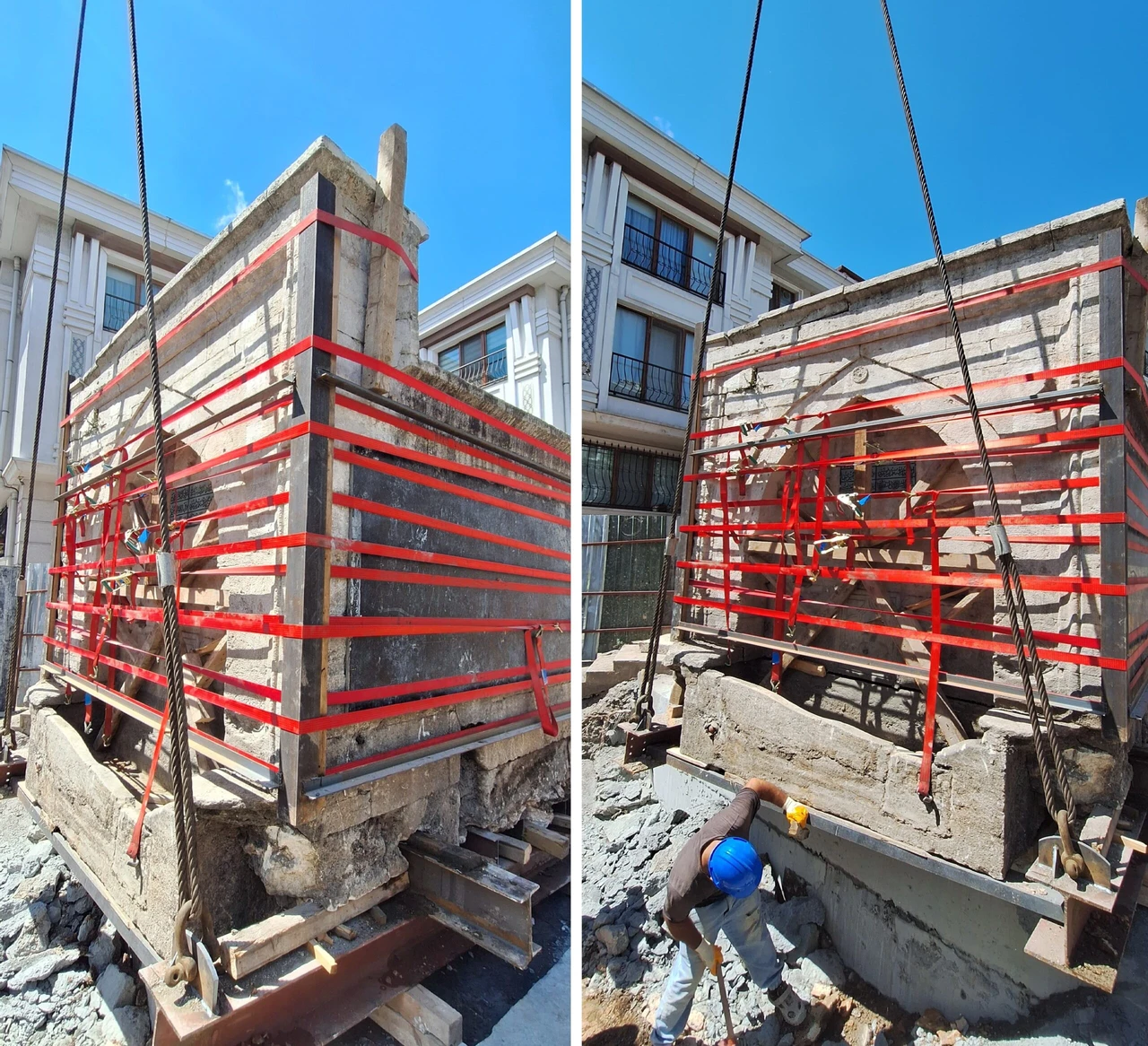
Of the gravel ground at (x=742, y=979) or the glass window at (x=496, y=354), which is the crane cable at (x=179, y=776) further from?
the glass window at (x=496, y=354)

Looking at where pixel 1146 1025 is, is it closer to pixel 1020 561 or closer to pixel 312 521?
pixel 1020 561

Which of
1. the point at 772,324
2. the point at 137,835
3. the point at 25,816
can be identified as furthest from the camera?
the point at 25,816

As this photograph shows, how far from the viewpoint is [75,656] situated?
22.8 feet

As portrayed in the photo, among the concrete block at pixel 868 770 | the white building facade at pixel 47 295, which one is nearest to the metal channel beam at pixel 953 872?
the concrete block at pixel 868 770

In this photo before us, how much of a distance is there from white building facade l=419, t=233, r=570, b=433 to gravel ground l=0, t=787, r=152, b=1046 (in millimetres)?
9312

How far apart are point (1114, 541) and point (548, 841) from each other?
165 inches

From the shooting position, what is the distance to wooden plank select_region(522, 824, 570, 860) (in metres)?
5.13

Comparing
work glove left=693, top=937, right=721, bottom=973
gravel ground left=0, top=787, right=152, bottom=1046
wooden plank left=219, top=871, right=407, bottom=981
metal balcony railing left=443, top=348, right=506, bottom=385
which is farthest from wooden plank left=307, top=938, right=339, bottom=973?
metal balcony railing left=443, top=348, right=506, bottom=385

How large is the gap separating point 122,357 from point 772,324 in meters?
6.27

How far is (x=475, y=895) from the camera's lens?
12.6 feet

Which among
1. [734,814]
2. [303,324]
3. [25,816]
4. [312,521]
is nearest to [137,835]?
[312,521]

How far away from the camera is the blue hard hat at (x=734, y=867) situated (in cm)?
446

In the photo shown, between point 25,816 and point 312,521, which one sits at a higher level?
point 312,521

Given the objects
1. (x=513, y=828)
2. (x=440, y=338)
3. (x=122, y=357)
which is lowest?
(x=513, y=828)
